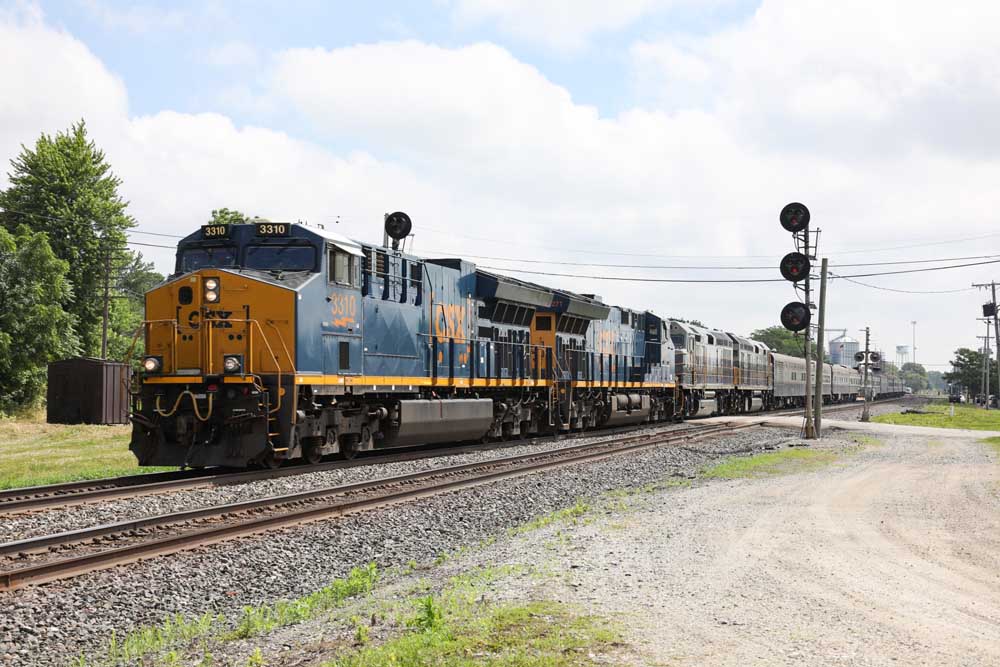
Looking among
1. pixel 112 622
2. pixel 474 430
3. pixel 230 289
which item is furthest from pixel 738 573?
pixel 474 430

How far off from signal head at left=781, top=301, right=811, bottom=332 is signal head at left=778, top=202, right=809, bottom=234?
236 centimetres

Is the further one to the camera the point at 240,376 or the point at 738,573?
the point at 240,376

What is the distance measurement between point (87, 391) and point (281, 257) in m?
19.0

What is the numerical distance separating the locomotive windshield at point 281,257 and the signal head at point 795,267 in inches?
653

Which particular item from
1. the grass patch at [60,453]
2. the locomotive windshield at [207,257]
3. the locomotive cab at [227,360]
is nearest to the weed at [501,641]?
the locomotive cab at [227,360]

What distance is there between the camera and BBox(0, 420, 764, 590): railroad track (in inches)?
323

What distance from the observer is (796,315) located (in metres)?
26.8

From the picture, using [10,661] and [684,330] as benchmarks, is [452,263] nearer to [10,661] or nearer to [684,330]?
[10,661]

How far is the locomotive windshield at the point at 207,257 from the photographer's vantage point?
1555 centimetres

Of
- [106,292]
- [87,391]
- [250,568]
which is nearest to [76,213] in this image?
[106,292]

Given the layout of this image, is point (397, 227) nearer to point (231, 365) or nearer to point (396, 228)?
point (396, 228)

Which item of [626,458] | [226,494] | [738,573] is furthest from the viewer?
[626,458]

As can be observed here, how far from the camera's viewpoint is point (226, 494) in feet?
41.4

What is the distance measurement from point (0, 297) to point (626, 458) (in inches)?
1395
